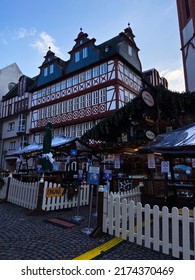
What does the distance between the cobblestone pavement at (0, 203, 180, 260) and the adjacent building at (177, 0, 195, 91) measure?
639 inches

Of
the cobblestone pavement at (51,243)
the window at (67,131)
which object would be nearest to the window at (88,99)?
the window at (67,131)

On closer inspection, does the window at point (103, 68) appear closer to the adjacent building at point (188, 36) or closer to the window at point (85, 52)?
the window at point (85, 52)

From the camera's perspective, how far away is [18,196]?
8.46 metres

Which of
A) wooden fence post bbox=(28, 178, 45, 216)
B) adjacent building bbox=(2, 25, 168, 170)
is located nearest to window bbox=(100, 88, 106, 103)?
adjacent building bbox=(2, 25, 168, 170)

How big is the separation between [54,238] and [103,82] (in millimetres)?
18424

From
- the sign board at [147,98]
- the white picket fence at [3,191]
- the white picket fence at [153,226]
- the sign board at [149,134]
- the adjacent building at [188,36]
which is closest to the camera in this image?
the white picket fence at [153,226]

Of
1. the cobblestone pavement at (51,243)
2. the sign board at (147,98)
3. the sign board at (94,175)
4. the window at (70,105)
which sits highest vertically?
the window at (70,105)

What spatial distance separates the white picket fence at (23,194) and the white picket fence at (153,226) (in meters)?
3.64

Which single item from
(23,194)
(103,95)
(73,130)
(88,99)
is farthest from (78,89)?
(23,194)

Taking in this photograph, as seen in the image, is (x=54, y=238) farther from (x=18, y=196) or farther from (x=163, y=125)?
(x=163, y=125)

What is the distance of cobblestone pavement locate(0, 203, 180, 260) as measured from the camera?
3.60m

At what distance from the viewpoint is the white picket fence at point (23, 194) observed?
7.52 m

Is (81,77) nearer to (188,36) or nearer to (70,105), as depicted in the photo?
(70,105)
